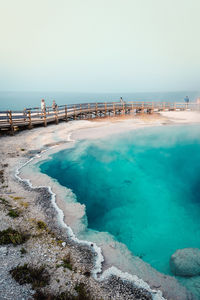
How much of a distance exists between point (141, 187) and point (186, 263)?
19.3 ft

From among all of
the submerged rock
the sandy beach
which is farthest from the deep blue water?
Result: the sandy beach

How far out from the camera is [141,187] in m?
11.9

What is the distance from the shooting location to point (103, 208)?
31.6ft

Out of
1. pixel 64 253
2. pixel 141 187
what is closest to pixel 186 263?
pixel 64 253

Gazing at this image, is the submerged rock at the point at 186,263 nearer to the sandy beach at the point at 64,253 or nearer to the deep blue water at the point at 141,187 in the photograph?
the deep blue water at the point at 141,187

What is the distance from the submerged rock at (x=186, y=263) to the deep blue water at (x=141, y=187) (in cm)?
32

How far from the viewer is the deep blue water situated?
802cm

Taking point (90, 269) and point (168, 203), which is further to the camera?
point (168, 203)

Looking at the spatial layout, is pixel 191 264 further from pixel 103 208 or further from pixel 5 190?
pixel 5 190

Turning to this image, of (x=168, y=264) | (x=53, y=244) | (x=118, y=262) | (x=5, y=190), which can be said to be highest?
(x=5, y=190)

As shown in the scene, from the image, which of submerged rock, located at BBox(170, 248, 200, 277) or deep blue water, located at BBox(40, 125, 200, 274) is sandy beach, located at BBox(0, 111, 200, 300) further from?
deep blue water, located at BBox(40, 125, 200, 274)

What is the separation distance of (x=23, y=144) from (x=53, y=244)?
1150 centimetres

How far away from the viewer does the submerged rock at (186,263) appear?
231 inches

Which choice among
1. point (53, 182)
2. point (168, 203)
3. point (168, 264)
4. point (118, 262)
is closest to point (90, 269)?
point (118, 262)
